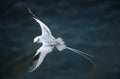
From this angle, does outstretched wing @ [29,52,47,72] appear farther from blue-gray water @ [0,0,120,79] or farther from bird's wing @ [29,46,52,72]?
blue-gray water @ [0,0,120,79]

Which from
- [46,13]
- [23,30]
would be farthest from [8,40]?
[46,13]

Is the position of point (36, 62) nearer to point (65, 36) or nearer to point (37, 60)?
point (37, 60)

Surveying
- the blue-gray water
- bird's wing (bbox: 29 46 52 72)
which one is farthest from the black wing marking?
the blue-gray water

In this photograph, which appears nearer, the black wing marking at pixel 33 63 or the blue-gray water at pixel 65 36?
the black wing marking at pixel 33 63

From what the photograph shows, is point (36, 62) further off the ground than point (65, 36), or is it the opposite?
point (36, 62)

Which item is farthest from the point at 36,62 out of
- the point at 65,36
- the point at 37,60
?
the point at 65,36

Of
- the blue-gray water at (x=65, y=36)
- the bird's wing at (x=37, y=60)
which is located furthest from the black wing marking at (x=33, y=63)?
the blue-gray water at (x=65, y=36)

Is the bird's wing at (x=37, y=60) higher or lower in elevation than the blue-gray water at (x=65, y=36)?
higher

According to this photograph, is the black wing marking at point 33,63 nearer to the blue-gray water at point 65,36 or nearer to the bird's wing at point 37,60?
the bird's wing at point 37,60
